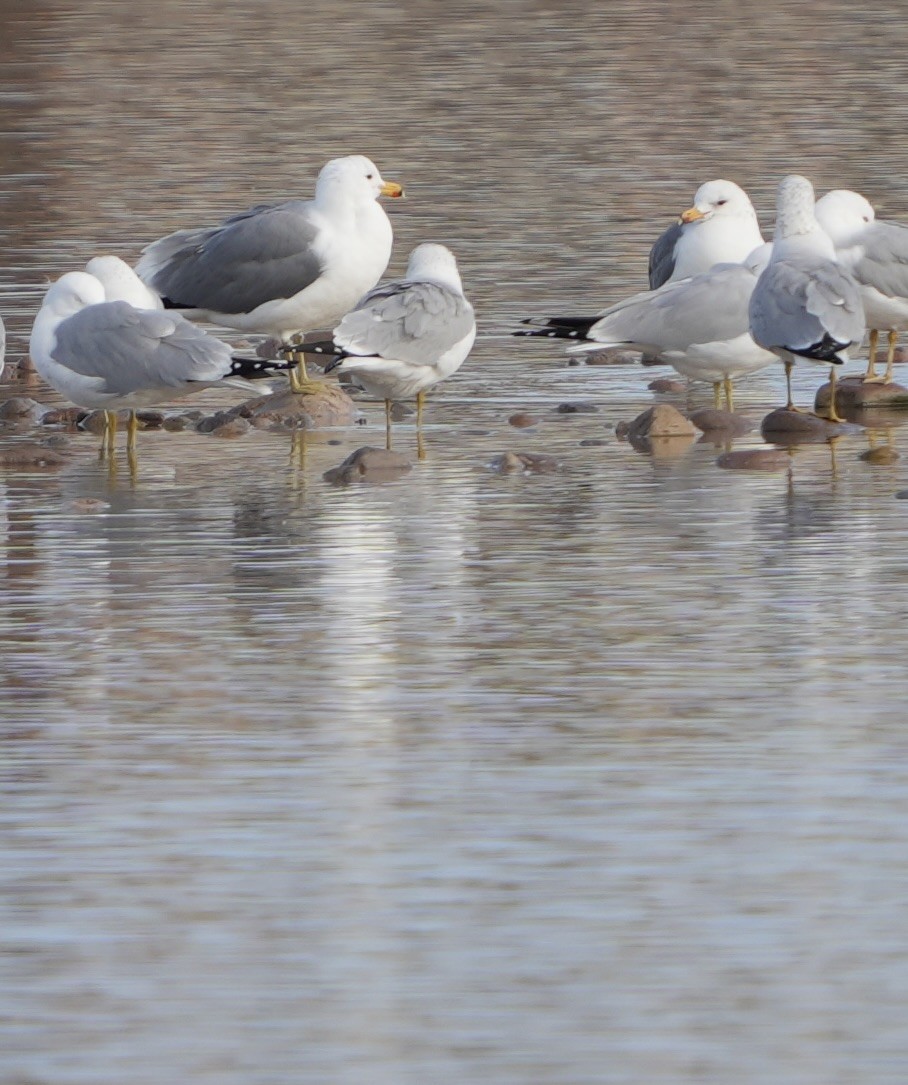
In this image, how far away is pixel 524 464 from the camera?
983cm

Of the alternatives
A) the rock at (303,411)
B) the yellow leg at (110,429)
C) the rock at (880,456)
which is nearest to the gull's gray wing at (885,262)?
the rock at (880,456)

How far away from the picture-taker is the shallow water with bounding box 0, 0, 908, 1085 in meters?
4.57

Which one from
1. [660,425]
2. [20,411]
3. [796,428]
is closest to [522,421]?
[660,425]

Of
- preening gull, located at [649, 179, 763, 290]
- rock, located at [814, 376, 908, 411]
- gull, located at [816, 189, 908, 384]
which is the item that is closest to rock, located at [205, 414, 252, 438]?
preening gull, located at [649, 179, 763, 290]

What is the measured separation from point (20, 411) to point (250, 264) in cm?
126

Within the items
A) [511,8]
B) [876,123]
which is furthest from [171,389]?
[511,8]

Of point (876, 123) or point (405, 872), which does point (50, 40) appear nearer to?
point (876, 123)

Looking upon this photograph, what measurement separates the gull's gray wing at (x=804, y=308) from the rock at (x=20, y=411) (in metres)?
3.16

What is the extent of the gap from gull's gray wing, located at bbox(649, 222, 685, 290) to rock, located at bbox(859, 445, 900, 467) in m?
2.56

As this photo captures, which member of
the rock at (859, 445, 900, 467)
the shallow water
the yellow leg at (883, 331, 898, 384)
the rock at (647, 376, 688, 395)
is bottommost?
the shallow water

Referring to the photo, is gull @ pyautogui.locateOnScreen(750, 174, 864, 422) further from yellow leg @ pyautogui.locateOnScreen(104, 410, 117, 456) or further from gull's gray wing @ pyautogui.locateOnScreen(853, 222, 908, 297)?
yellow leg @ pyautogui.locateOnScreen(104, 410, 117, 456)

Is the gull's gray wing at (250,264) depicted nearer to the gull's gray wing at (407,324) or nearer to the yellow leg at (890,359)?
the gull's gray wing at (407,324)

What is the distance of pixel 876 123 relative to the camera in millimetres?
20484

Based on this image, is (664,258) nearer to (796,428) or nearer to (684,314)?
(684,314)
